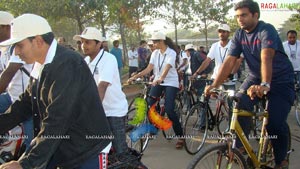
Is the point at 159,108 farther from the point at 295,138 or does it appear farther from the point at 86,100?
the point at 86,100

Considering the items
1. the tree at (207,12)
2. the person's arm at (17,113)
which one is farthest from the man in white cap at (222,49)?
the tree at (207,12)

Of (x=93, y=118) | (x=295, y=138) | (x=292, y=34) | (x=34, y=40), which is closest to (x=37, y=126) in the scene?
(x=93, y=118)

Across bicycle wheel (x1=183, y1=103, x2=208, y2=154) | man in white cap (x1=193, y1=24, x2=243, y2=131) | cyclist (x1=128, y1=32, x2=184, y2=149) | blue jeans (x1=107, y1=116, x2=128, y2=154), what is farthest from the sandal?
blue jeans (x1=107, y1=116, x2=128, y2=154)

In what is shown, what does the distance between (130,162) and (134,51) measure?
1242 centimetres

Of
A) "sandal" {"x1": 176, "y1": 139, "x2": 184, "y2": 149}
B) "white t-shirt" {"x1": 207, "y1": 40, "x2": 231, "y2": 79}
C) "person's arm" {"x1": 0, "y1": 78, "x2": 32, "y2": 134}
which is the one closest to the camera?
"person's arm" {"x1": 0, "y1": 78, "x2": 32, "y2": 134}

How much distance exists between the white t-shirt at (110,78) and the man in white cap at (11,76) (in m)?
0.65

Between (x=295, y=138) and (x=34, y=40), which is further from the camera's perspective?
(x=295, y=138)

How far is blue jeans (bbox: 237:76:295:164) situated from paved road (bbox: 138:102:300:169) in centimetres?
108

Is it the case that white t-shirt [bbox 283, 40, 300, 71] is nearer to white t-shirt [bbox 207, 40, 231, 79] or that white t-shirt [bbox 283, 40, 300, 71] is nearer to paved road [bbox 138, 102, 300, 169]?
paved road [bbox 138, 102, 300, 169]

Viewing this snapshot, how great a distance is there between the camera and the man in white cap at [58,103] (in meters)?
1.96

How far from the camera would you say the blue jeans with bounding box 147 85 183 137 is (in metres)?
5.45

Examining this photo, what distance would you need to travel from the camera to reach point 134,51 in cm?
1491

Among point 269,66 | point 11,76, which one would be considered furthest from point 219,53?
point 11,76

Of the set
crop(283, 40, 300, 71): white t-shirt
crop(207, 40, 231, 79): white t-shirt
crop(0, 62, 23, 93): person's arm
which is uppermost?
crop(0, 62, 23, 93): person's arm
